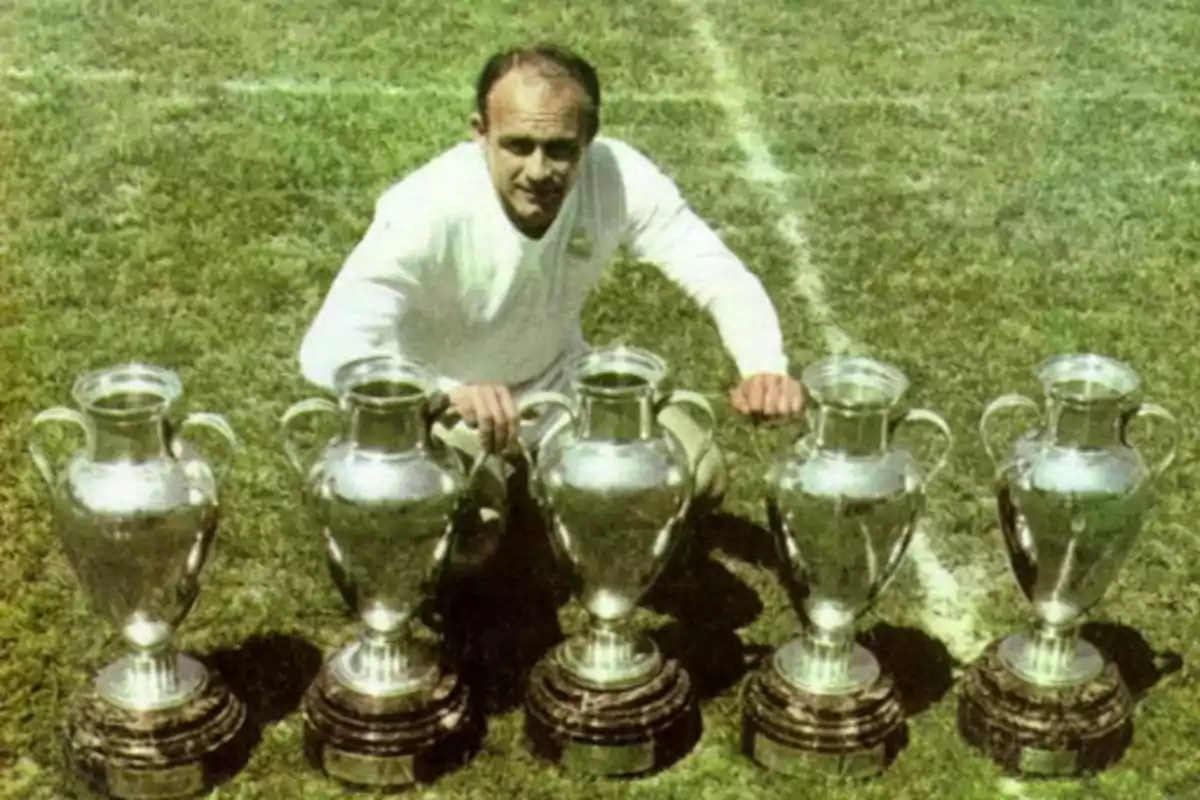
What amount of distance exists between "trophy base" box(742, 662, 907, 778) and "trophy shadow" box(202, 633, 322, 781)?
2.84 ft

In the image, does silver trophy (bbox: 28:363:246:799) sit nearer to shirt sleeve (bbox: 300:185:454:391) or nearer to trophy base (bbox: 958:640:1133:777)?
shirt sleeve (bbox: 300:185:454:391)

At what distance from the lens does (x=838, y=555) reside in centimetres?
358

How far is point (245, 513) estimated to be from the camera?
15.1ft

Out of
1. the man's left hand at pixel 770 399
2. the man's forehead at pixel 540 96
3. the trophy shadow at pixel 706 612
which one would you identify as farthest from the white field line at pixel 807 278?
the man's forehead at pixel 540 96

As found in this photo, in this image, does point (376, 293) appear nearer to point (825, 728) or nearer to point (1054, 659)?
point (825, 728)

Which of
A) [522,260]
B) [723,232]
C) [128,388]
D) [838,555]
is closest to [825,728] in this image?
[838,555]

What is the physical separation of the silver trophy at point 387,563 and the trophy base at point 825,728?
0.53 m

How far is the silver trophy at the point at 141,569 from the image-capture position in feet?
11.2

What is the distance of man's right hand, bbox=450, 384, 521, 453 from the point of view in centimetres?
343

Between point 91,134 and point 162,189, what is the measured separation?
0.71m

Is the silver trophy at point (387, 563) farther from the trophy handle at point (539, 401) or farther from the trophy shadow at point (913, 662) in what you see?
the trophy shadow at point (913, 662)

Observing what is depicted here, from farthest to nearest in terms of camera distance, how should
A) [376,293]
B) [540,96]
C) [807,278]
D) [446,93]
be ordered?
[446,93] < [807,278] < [376,293] < [540,96]

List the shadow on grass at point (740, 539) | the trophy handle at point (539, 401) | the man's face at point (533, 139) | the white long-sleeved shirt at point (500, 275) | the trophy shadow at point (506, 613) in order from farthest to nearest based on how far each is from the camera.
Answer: the shadow on grass at point (740, 539) → the trophy shadow at point (506, 613) → the white long-sleeved shirt at point (500, 275) → the man's face at point (533, 139) → the trophy handle at point (539, 401)

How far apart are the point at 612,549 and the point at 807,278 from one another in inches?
111
